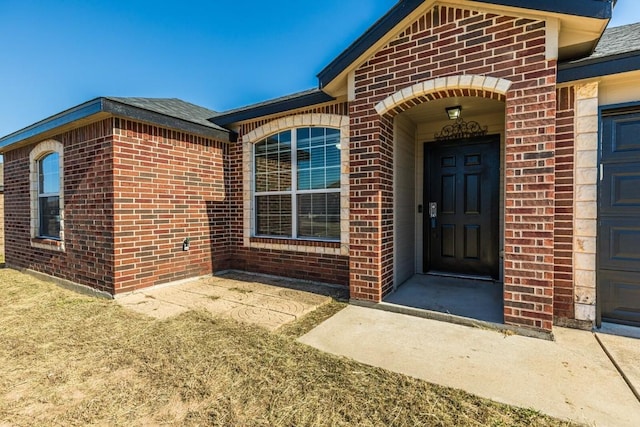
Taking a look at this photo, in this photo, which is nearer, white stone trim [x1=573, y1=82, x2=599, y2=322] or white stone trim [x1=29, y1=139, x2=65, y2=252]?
white stone trim [x1=573, y1=82, x2=599, y2=322]

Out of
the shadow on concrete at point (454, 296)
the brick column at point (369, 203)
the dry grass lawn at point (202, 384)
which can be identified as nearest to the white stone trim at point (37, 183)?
the dry grass lawn at point (202, 384)

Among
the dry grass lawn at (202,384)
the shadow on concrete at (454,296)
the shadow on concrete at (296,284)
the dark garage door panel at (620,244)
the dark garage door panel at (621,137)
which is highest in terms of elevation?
the dark garage door panel at (621,137)

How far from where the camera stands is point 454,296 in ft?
13.4

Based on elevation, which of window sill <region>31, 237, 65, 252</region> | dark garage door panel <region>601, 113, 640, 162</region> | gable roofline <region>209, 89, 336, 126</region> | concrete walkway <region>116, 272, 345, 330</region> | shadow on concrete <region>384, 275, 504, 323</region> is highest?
gable roofline <region>209, 89, 336, 126</region>

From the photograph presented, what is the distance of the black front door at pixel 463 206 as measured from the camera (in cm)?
485

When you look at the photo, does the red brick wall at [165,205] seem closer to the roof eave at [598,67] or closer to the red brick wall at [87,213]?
the red brick wall at [87,213]

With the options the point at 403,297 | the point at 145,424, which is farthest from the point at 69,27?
the point at 403,297

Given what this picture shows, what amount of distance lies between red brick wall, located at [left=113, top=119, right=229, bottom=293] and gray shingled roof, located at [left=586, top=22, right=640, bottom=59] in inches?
222

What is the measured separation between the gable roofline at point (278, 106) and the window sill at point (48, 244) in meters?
3.56

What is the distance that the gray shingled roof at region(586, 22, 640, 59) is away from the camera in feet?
9.55

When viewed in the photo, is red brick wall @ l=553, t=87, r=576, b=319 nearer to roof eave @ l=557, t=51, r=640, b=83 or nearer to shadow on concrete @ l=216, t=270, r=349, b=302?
roof eave @ l=557, t=51, r=640, b=83

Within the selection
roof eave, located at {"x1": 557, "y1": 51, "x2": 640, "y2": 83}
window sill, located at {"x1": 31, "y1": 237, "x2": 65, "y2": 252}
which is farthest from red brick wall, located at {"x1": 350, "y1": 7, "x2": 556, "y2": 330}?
window sill, located at {"x1": 31, "y1": 237, "x2": 65, "y2": 252}

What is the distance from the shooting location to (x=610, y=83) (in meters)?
3.03

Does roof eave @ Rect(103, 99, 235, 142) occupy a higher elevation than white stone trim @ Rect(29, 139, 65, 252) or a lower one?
higher
